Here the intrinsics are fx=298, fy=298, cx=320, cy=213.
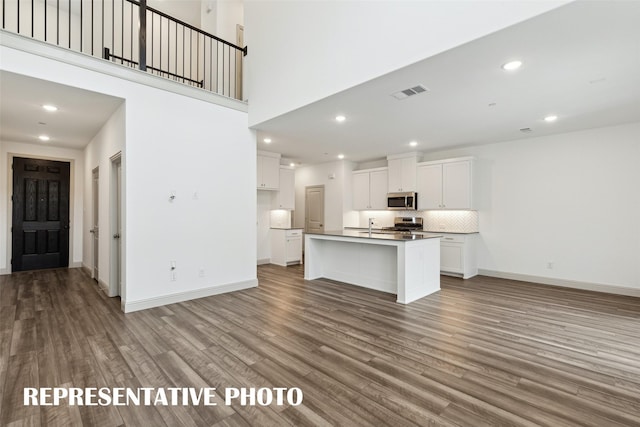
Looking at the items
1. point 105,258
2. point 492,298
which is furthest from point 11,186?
point 492,298

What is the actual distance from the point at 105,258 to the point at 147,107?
258cm

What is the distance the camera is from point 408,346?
287 centimetres

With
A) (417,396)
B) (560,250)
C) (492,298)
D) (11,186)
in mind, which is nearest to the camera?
(417,396)

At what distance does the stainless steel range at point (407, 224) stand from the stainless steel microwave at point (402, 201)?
0.38 metres

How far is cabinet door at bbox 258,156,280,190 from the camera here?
7.17 metres

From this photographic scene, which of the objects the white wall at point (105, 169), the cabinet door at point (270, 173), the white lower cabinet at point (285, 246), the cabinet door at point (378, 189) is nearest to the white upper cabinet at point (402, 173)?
the cabinet door at point (378, 189)

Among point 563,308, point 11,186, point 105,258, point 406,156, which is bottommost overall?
point 563,308

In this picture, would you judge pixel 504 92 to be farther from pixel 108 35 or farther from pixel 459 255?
pixel 108 35

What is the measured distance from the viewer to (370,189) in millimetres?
8156

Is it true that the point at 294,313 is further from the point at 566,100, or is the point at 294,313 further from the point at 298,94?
the point at 566,100

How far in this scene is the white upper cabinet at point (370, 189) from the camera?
25.8 feet

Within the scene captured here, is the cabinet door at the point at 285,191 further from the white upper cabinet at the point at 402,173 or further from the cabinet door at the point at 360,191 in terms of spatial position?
the white upper cabinet at the point at 402,173

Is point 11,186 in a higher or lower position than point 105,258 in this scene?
higher

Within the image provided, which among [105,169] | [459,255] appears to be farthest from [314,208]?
[105,169]
